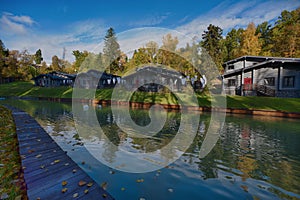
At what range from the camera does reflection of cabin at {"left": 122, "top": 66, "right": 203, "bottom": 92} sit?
3028 cm

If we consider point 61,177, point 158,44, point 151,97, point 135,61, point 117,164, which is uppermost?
point 158,44

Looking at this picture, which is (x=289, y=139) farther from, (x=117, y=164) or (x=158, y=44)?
(x=158, y=44)

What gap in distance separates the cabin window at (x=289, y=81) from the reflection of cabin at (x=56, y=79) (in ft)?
144

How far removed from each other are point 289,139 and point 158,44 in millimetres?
41121

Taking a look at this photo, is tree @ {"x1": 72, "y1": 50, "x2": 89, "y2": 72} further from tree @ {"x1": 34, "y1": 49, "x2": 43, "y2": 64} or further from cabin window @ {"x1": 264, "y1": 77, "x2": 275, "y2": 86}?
cabin window @ {"x1": 264, "y1": 77, "x2": 275, "y2": 86}

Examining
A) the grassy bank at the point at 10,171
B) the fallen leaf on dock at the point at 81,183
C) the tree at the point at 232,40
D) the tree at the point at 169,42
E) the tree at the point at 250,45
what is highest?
the tree at the point at 232,40

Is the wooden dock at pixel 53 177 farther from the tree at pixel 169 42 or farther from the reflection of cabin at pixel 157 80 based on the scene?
the tree at pixel 169 42

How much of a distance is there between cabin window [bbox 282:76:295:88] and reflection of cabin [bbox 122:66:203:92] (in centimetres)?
1209

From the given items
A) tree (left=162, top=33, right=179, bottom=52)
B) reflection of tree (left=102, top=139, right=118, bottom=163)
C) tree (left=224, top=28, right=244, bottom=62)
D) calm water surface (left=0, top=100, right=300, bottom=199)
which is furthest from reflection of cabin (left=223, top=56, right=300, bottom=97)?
tree (left=224, top=28, right=244, bottom=62)

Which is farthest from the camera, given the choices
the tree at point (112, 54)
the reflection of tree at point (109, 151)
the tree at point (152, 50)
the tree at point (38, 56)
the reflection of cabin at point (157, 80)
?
the tree at point (38, 56)

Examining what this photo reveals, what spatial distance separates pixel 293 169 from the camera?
510 centimetres

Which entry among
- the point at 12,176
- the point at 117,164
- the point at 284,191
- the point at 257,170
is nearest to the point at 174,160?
the point at 117,164

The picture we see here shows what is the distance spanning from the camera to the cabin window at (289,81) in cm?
1977

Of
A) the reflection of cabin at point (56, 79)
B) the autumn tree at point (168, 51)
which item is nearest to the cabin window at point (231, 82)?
the autumn tree at point (168, 51)
